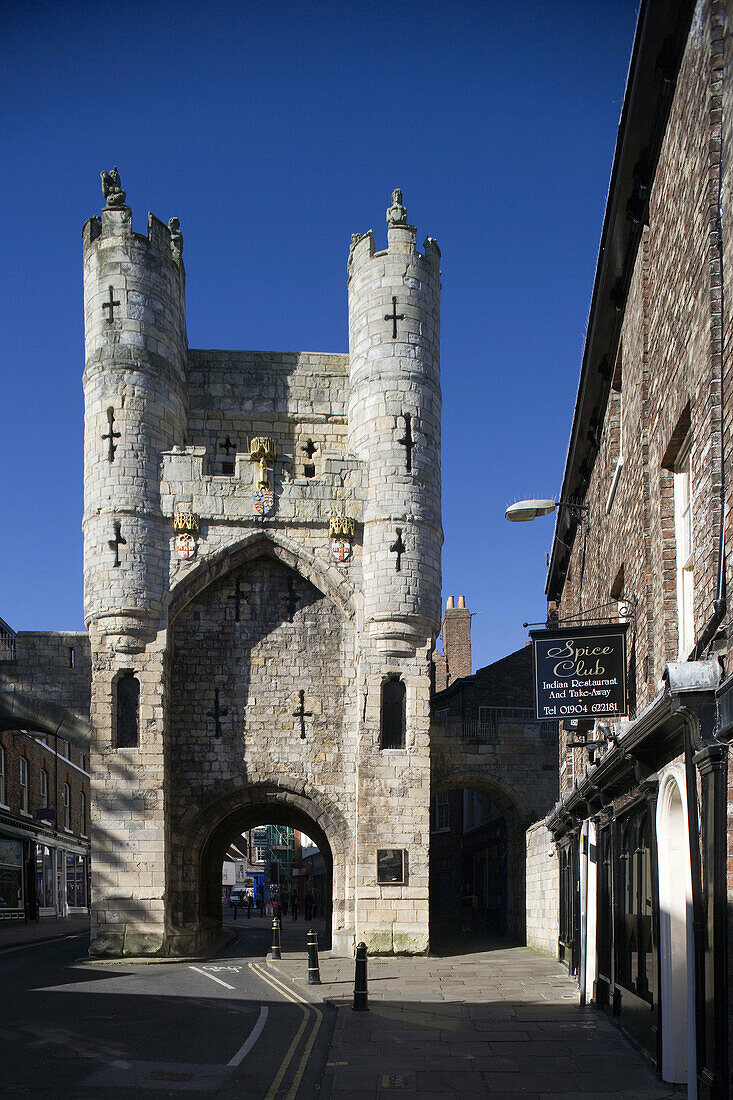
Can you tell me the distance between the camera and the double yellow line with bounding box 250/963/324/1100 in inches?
348

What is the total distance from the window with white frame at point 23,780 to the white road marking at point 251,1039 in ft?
83.6

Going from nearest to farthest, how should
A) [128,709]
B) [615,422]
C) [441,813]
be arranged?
[615,422] < [128,709] < [441,813]

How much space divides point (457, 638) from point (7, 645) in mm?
20899

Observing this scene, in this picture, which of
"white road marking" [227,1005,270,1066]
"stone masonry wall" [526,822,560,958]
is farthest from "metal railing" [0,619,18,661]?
"white road marking" [227,1005,270,1066]

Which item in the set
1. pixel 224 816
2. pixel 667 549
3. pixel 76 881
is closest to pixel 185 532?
pixel 224 816

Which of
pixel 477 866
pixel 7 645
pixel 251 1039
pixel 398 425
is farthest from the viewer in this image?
pixel 477 866

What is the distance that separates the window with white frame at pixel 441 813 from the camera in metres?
39.6

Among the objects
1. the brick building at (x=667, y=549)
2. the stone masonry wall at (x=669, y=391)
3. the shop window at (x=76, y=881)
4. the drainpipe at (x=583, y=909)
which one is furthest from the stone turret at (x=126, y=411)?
the shop window at (x=76, y=881)

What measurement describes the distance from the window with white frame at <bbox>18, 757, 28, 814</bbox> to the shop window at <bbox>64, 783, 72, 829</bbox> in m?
7.06

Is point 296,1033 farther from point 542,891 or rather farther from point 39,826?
point 39,826

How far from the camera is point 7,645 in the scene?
25.8 m

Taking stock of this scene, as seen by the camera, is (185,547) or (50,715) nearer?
(185,547)

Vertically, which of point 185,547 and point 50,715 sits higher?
point 185,547

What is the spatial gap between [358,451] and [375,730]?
6.24 m
